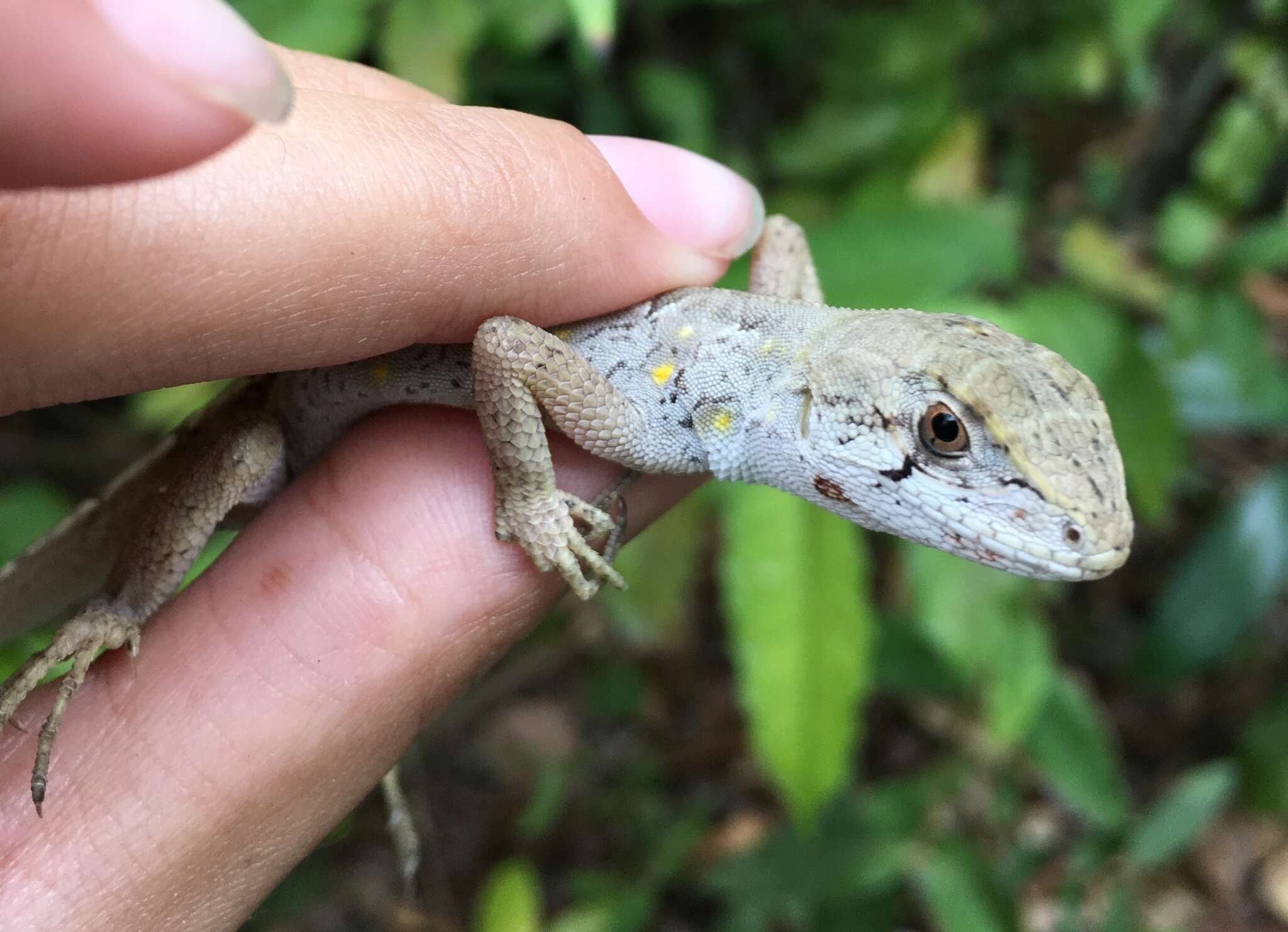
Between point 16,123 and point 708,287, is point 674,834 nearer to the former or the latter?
point 708,287

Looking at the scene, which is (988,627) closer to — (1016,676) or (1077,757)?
(1016,676)

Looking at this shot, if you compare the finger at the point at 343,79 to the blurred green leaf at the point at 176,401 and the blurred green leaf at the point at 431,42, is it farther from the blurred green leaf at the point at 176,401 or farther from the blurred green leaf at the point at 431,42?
the blurred green leaf at the point at 176,401

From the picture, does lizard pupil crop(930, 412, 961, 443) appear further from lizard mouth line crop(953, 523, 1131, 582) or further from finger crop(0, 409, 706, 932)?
finger crop(0, 409, 706, 932)

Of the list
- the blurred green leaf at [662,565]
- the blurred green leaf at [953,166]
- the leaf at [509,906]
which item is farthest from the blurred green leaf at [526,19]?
the leaf at [509,906]

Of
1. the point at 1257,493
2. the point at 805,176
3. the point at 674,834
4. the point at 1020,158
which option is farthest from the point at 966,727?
the point at 1020,158

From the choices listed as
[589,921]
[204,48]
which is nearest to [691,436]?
[204,48]

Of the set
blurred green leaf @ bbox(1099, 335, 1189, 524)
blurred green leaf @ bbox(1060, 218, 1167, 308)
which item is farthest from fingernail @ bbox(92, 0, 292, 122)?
blurred green leaf @ bbox(1060, 218, 1167, 308)
